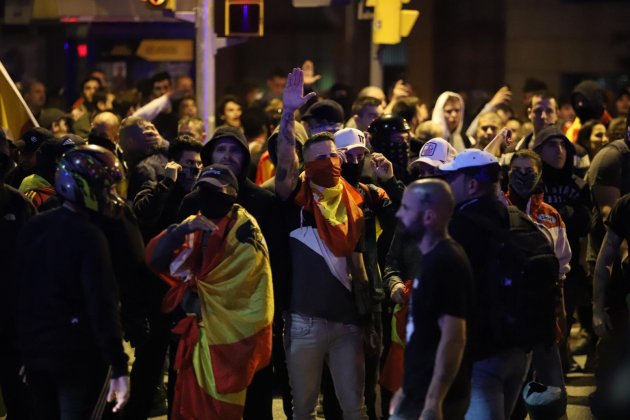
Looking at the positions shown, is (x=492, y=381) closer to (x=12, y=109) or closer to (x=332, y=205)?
(x=332, y=205)

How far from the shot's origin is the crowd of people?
23.3 ft

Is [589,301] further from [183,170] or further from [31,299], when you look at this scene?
[31,299]

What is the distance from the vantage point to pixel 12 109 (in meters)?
12.0

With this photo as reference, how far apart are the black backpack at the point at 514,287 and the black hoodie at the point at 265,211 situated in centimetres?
166

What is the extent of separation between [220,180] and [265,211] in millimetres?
683

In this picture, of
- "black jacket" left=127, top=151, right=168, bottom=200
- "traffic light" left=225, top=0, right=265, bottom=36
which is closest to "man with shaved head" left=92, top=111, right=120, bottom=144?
"black jacket" left=127, top=151, right=168, bottom=200

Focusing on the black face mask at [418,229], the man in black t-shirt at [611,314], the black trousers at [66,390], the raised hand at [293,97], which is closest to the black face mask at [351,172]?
the raised hand at [293,97]

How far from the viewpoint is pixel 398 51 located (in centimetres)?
2814

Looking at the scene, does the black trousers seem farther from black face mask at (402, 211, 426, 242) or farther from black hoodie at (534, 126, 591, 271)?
black hoodie at (534, 126, 591, 271)

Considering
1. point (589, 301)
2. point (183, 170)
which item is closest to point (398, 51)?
point (589, 301)

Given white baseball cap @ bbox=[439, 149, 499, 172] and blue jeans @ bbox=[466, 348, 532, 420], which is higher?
white baseball cap @ bbox=[439, 149, 499, 172]

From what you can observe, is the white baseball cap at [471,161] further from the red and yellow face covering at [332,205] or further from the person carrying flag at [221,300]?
the person carrying flag at [221,300]

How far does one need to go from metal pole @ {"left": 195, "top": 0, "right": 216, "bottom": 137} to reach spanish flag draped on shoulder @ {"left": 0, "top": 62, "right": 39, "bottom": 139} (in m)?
2.94

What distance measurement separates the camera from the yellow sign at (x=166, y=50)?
20453 mm
